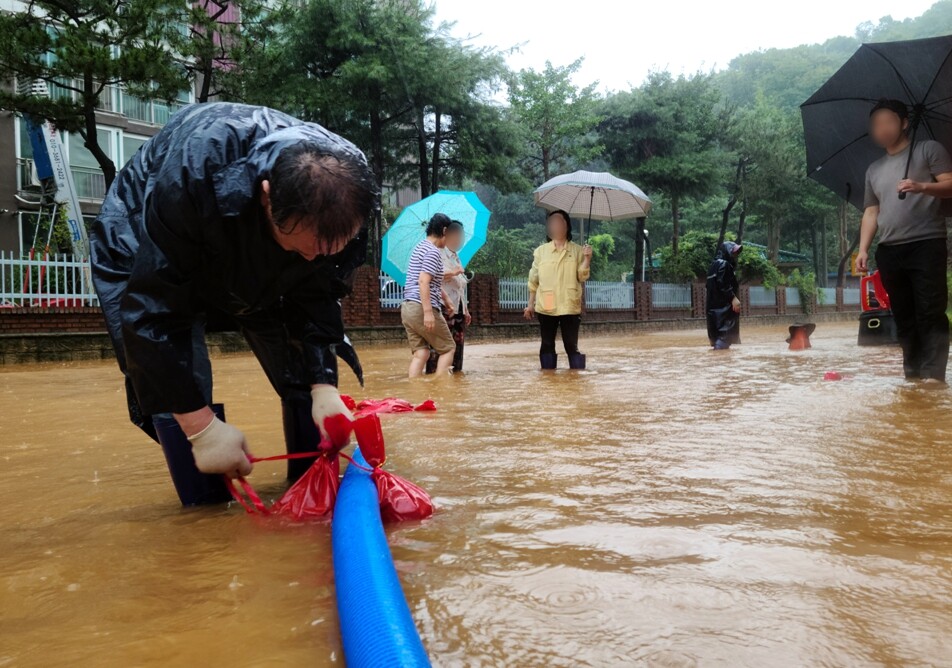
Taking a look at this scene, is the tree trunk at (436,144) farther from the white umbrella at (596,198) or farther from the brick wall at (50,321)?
the white umbrella at (596,198)

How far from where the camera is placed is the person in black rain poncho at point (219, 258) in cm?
181

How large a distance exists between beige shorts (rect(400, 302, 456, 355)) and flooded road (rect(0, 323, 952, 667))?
9.74ft

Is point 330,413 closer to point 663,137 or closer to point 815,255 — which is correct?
point 663,137

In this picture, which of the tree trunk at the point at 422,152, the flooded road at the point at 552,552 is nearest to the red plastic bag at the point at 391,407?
the flooded road at the point at 552,552

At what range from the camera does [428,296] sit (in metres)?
6.57

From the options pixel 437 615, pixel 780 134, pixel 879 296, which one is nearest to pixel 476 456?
pixel 437 615

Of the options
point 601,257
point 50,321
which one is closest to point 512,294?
point 50,321

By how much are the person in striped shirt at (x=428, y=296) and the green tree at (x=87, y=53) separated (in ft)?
27.6

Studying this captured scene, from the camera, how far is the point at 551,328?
7.68 meters

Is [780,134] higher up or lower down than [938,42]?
higher up

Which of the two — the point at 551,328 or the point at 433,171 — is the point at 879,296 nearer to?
the point at 551,328

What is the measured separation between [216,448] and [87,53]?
12428 mm

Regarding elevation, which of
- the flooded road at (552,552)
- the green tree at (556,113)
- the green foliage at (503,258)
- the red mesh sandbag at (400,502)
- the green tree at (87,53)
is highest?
the green tree at (556,113)

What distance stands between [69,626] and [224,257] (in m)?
0.98
